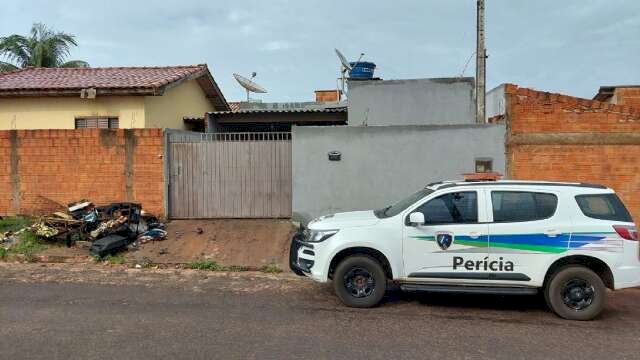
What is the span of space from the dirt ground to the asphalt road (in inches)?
60.2

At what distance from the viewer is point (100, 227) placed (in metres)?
10.6

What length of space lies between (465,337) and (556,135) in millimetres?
6951

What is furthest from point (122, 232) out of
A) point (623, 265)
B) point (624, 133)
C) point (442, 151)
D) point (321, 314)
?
point (624, 133)

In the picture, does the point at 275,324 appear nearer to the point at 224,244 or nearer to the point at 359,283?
the point at 359,283

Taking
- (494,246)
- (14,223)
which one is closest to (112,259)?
(14,223)

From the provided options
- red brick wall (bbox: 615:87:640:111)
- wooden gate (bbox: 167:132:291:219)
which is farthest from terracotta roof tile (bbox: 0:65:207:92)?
red brick wall (bbox: 615:87:640:111)

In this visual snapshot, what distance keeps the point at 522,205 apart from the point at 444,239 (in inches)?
44.1

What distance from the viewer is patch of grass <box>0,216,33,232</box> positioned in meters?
11.5

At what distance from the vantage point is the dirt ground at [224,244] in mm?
9933

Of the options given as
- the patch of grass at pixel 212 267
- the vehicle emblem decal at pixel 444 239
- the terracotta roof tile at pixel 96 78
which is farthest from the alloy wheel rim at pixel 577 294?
the terracotta roof tile at pixel 96 78

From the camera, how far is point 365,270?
22.4 ft

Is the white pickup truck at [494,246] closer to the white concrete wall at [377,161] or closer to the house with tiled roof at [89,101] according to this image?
the white concrete wall at [377,161]

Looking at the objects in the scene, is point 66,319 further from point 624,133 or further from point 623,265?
point 624,133

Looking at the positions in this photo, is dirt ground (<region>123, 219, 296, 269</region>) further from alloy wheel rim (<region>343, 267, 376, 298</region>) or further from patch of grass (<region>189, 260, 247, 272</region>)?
alloy wheel rim (<region>343, 267, 376, 298</region>)
